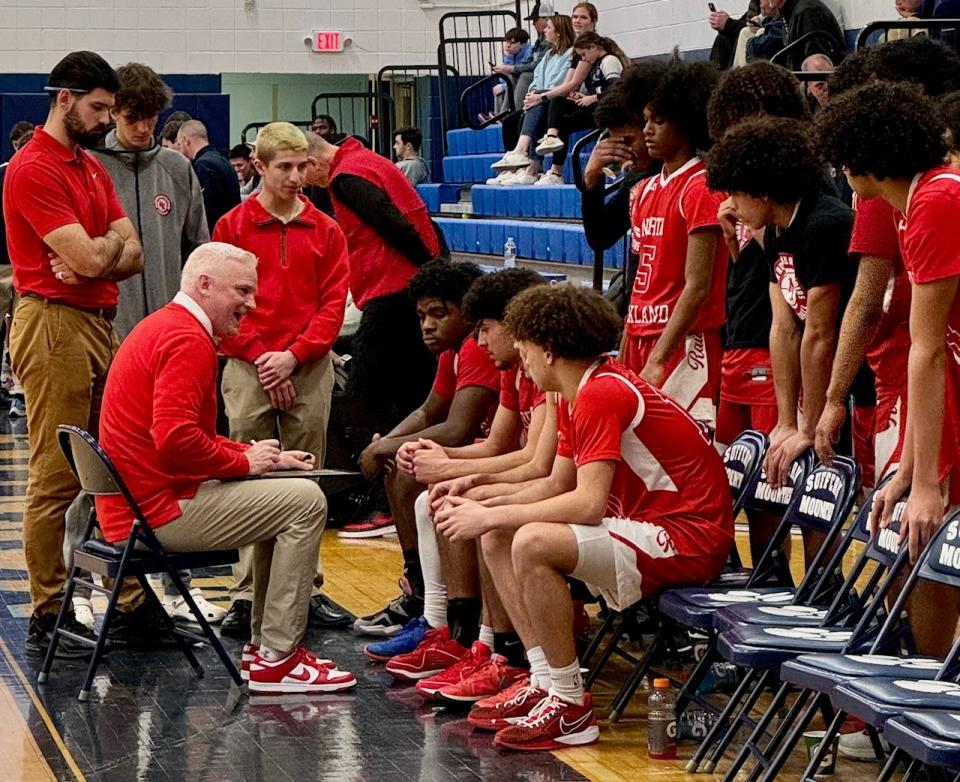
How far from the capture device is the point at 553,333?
437 centimetres

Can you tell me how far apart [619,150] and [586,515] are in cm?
158

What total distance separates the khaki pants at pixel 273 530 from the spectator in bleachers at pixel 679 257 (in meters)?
1.09

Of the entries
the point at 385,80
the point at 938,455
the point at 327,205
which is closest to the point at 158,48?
the point at 385,80

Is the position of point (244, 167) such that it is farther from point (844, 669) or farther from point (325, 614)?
point (844, 669)

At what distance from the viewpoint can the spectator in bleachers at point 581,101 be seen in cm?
1199

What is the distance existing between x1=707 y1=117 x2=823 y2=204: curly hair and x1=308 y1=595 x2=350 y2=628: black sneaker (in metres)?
2.19

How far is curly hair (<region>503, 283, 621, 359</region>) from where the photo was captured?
14.3ft

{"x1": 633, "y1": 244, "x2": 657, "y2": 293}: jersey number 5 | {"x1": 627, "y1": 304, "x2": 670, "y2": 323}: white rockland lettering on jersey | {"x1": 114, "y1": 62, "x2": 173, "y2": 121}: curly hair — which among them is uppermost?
{"x1": 114, "y1": 62, "x2": 173, "y2": 121}: curly hair

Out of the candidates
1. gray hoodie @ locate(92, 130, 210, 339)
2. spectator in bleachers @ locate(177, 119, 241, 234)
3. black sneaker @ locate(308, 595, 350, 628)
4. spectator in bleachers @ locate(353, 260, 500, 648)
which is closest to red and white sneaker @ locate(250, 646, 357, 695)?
spectator in bleachers @ locate(353, 260, 500, 648)

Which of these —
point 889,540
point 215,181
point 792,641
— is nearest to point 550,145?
point 215,181

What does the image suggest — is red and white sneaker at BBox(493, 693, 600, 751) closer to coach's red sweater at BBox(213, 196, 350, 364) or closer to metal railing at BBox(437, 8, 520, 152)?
coach's red sweater at BBox(213, 196, 350, 364)

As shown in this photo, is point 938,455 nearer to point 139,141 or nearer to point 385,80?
point 139,141

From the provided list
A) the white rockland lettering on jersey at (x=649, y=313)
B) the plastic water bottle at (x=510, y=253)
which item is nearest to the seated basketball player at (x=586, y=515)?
the white rockland lettering on jersey at (x=649, y=313)

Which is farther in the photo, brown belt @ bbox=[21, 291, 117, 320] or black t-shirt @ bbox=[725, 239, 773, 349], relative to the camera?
brown belt @ bbox=[21, 291, 117, 320]
